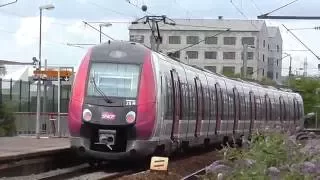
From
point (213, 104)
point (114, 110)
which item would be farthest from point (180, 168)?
point (213, 104)

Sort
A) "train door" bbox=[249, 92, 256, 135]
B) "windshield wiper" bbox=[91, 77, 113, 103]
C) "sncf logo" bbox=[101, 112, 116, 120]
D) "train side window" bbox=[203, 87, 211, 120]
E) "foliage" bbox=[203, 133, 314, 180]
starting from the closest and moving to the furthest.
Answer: "foliage" bbox=[203, 133, 314, 180] → "sncf logo" bbox=[101, 112, 116, 120] → "windshield wiper" bbox=[91, 77, 113, 103] → "train side window" bbox=[203, 87, 211, 120] → "train door" bbox=[249, 92, 256, 135]

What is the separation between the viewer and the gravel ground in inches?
672

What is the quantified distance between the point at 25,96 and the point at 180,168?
833 inches

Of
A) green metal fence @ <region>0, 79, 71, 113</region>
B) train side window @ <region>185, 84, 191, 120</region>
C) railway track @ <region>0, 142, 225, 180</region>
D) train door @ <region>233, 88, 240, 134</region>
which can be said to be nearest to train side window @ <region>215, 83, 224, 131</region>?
train door @ <region>233, 88, 240, 134</region>

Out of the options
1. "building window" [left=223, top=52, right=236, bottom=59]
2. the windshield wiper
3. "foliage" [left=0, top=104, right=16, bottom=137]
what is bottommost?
"foliage" [left=0, top=104, right=16, bottom=137]

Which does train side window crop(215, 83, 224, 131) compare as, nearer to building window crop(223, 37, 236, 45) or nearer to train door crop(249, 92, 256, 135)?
train door crop(249, 92, 256, 135)

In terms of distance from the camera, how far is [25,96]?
40875 millimetres

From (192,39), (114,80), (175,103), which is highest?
(192,39)

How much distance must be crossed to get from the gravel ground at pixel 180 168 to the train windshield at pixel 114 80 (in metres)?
2.06

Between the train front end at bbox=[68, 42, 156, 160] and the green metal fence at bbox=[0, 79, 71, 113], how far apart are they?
1709 cm

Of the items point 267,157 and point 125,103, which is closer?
point 267,157

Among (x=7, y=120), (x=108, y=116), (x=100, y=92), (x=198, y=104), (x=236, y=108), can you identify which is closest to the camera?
(x=108, y=116)

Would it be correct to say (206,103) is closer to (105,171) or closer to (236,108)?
(105,171)

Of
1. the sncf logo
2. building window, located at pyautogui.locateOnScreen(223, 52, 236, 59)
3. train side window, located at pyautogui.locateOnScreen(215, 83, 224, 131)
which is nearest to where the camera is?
the sncf logo
